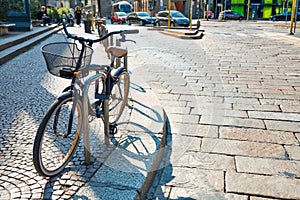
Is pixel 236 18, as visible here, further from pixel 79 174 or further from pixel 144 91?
pixel 79 174

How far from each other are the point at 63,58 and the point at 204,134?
6.04ft

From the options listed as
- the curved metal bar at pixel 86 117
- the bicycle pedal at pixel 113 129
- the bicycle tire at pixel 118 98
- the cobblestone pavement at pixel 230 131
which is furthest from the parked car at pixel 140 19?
the curved metal bar at pixel 86 117

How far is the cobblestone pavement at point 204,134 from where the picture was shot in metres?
2.56

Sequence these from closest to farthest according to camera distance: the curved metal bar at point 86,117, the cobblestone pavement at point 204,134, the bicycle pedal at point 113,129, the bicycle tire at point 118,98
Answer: the cobblestone pavement at point 204,134 → the curved metal bar at point 86,117 → the bicycle pedal at point 113,129 → the bicycle tire at point 118,98

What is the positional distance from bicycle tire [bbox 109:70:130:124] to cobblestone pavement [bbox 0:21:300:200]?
0.67 meters

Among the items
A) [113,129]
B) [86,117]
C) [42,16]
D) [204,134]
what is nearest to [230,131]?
[204,134]

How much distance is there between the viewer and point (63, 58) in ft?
8.89

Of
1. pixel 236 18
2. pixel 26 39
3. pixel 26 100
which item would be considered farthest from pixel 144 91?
pixel 236 18

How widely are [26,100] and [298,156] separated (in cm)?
376

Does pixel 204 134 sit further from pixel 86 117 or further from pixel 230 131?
pixel 86 117

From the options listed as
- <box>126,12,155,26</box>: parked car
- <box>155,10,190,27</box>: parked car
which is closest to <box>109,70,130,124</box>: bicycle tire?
<box>155,10,190,27</box>: parked car

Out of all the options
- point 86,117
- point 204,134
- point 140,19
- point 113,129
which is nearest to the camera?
point 86,117

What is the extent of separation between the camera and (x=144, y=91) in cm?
529

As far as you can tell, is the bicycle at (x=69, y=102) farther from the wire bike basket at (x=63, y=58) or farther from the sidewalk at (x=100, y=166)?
the sidewalk at (x=100, y=166)
